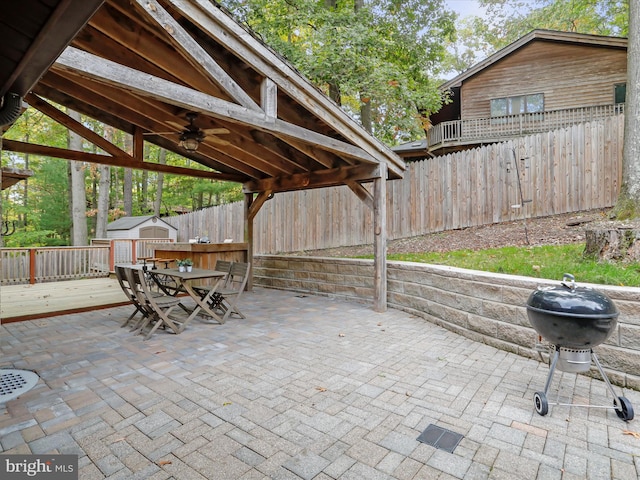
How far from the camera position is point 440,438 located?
7.09 feet

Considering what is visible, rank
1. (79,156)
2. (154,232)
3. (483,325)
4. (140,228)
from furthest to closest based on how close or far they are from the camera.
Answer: (154,232)
(140,228)
(79,156)
(483,325)

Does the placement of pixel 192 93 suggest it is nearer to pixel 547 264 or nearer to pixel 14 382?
pixel 14 382

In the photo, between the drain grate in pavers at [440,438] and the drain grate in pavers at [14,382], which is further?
the drain grate in pavers at [14,382]

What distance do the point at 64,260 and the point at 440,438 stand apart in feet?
33.8

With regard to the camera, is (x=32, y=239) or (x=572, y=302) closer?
(x=572, y=302)

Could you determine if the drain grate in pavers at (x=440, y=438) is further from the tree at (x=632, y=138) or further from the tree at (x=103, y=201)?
the tree at (x=103, y=201)

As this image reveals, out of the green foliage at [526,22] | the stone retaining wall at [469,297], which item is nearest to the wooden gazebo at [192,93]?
the stone retaining wall at [469,297]

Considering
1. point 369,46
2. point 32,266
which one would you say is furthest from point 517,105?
point 32,266

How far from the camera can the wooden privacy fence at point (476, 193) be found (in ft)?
24.6

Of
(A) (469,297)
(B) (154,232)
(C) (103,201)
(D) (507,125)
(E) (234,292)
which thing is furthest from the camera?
(D) (507,125)

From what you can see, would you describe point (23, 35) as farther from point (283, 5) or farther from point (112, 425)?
point (283, 5)

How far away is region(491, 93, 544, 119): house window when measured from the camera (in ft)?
45.0

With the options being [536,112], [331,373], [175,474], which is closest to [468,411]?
[331,373]

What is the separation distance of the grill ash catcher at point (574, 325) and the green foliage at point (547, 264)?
127cm
